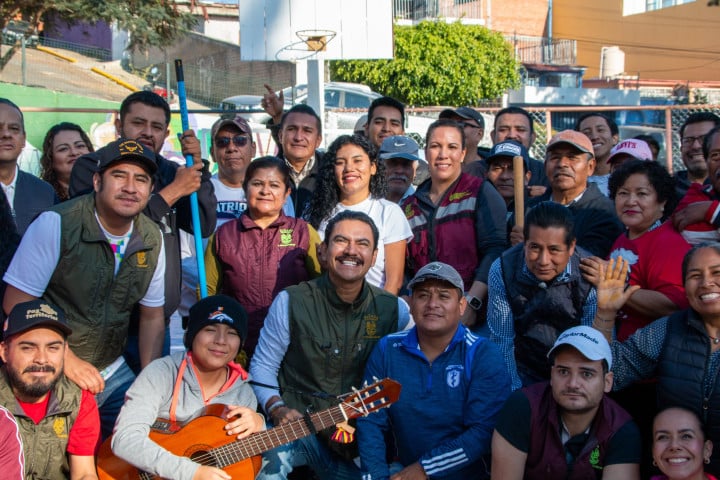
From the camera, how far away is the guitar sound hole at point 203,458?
13.7 feet

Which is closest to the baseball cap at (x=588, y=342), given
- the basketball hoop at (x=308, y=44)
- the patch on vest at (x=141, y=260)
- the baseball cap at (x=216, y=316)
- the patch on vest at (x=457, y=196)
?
the patch on vest at (x=457, y=196)

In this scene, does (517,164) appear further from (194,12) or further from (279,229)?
(194,12)

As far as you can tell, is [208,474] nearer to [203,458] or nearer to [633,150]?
[203,458]

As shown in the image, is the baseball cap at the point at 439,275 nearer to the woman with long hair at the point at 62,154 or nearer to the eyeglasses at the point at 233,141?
the eyeglasses at the point at 233,141

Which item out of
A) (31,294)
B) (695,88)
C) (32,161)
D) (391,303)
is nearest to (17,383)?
(31,294)

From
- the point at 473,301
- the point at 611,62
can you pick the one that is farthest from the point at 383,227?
the point at 611,62

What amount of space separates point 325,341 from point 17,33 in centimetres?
2578

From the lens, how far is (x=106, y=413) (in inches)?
178

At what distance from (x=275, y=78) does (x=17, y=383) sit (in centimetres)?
2472

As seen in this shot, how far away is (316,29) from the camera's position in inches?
386

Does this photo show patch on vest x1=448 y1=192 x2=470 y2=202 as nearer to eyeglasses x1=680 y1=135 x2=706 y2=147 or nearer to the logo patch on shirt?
the logo patch on shirt

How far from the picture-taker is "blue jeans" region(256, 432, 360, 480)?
4.44m

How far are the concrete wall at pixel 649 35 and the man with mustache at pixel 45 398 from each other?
3693 cm

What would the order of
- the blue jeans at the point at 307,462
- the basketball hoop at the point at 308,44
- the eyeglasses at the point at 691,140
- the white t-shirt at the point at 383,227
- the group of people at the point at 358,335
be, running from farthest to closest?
the basketball hoop at the point at 308,44 → the eyeglasses at the point at 691,140 → the white t-shirt at the point at 383,227 → the blue jeans at the point at 307,462 → the group of people at the point at 358,335
